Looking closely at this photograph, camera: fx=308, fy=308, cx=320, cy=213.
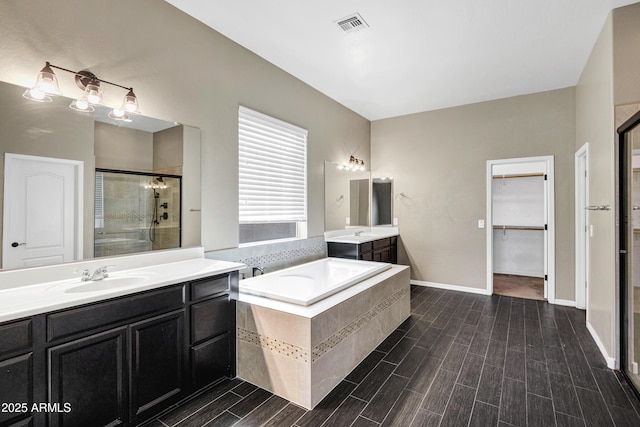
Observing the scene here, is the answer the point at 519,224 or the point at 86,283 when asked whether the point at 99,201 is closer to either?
the point at 86,283

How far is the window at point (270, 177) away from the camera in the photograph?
3262 mm

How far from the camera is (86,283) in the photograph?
1904mm

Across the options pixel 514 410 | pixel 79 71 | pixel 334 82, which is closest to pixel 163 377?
pixel 79 71

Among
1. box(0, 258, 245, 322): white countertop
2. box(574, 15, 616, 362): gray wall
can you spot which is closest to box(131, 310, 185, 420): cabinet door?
box(0, 258, 245, 322): white countertop

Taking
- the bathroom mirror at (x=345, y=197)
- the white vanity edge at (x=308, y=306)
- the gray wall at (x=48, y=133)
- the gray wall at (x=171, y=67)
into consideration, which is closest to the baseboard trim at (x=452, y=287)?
the bathroom mirror at (x=345, y=197)

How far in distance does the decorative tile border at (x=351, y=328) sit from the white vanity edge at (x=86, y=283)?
2.90 feet

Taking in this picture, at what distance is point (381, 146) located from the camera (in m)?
5.72

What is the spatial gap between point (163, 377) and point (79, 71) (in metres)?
2.07

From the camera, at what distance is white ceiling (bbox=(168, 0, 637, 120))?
102 inches

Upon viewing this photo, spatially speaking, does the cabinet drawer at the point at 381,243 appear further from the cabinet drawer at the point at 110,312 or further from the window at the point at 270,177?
the cabinet drawer at the point at 110,312

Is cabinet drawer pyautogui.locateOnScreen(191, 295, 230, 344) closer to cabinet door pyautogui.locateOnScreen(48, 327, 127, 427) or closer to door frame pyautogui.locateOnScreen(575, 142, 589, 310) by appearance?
cabinet door pyautogui.locateOnScreen(48, 327, 127, 427)

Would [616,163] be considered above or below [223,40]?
below

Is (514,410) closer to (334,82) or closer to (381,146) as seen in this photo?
(334,82)

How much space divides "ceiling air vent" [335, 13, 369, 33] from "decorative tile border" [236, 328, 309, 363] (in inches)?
108
